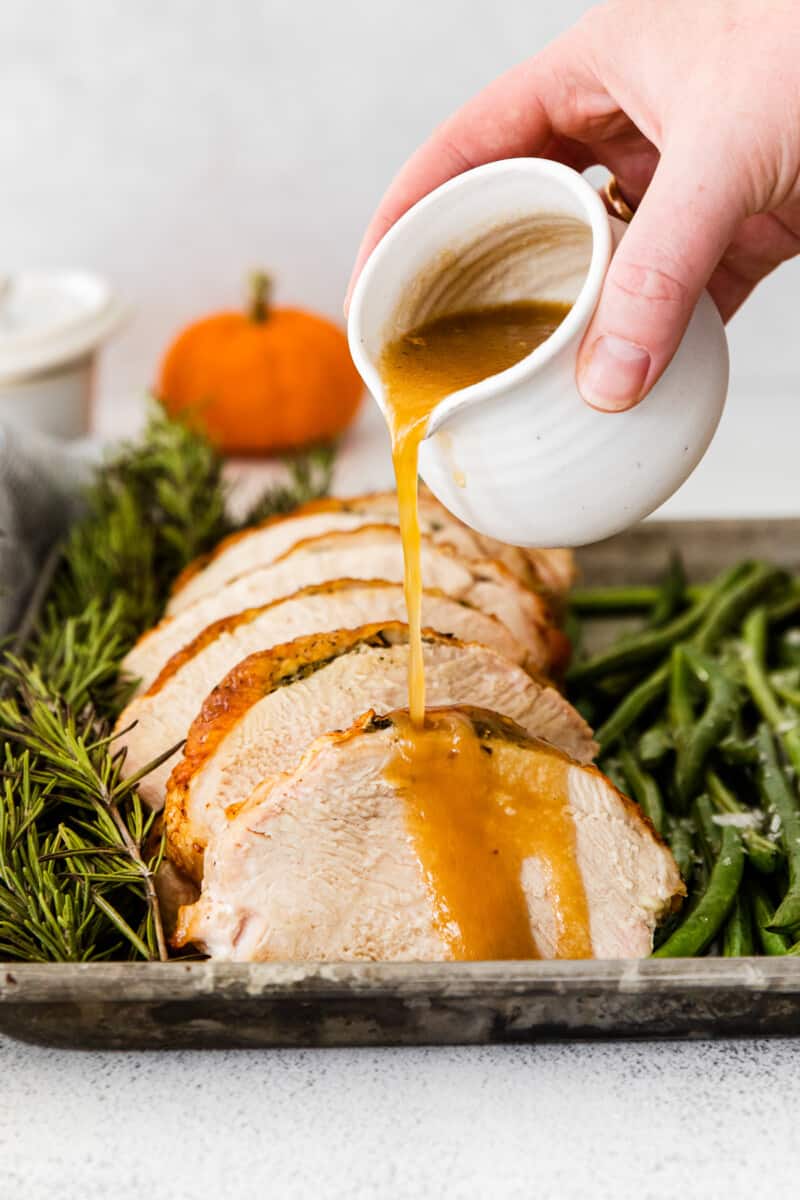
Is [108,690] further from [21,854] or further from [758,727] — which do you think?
[758,727]

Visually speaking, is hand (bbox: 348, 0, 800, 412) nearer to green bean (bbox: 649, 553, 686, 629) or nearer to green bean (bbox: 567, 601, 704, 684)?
green bean (bbox: 567, 601, 704, 684)

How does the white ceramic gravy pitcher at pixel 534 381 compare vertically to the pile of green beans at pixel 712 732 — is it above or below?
above

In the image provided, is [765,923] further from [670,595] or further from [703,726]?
[670,595]

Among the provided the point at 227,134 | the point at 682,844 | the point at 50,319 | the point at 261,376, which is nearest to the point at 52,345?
the point at 50,319

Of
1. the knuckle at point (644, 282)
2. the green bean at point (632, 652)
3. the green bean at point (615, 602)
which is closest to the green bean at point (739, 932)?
the green bean at point (632, 652)

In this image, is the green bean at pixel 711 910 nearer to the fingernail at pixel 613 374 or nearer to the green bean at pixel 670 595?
the fingernail at pixel 613 374

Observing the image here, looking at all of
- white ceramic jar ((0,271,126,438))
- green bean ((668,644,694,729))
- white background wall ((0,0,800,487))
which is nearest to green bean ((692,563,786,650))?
green bean ((668,644,694,729))
